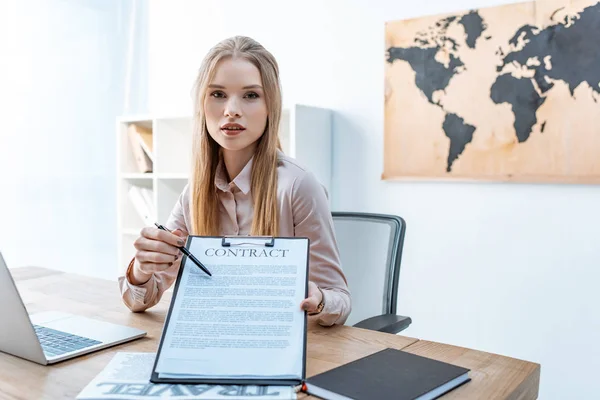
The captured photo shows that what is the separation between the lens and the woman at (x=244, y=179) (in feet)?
4.24

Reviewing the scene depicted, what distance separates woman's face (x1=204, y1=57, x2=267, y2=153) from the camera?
1290mm

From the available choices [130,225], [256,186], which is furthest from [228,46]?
[130,225]

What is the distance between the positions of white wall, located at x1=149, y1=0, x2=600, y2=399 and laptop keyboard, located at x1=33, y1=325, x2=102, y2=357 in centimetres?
164

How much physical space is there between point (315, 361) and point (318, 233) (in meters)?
0.46

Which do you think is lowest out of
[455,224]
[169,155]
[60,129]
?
[455,224]

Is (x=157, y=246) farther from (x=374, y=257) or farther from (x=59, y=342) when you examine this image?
(x=374, y=257)

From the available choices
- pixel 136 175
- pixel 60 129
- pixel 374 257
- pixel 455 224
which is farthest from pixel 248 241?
pixel 60 129

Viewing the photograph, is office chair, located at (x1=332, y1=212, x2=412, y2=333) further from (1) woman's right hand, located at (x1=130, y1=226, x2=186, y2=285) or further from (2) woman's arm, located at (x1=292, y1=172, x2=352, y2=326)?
(1) woman's right hand, located at (x1=130, y1=226, x2=186, y2=285)

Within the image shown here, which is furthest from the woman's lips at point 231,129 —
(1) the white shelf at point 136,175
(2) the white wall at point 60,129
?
(2) the white wall at point 60,129

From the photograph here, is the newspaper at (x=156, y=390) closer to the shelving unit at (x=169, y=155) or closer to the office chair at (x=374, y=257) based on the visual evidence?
the office chair at (x=374, y=257)

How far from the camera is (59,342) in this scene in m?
1.02

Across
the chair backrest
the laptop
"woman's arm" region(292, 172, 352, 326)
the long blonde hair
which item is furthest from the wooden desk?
the chair backrest

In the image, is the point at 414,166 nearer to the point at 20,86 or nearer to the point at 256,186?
the point at 256,186

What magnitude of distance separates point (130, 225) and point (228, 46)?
1.81 metres
